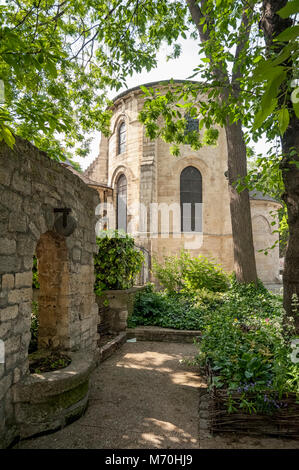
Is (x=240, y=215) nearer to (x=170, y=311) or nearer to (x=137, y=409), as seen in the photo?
(x=170, y=311)

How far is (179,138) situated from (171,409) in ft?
14.8

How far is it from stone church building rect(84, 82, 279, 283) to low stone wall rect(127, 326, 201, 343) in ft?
24.5

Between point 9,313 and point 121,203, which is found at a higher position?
point 121,203

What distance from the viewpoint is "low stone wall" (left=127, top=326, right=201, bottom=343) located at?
243 inches

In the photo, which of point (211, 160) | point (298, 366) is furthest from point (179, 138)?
point (211, 160)

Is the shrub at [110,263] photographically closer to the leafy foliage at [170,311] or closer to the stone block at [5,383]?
the leafy foliage at [170,311]

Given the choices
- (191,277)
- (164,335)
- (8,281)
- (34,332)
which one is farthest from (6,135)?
(191,277)

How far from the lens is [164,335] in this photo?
245 inches

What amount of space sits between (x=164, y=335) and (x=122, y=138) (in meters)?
13.3

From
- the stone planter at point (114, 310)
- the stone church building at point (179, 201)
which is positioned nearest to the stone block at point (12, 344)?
the stone planter at point (114, 310)

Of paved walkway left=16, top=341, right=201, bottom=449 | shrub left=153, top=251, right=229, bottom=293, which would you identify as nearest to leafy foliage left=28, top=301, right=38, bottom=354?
paved walkway left=16, top=341, right=201, bottom=449

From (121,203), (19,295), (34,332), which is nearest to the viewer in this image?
(19,295)

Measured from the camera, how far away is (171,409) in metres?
3.33

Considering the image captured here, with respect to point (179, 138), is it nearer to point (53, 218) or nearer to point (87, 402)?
point (53, 218)
